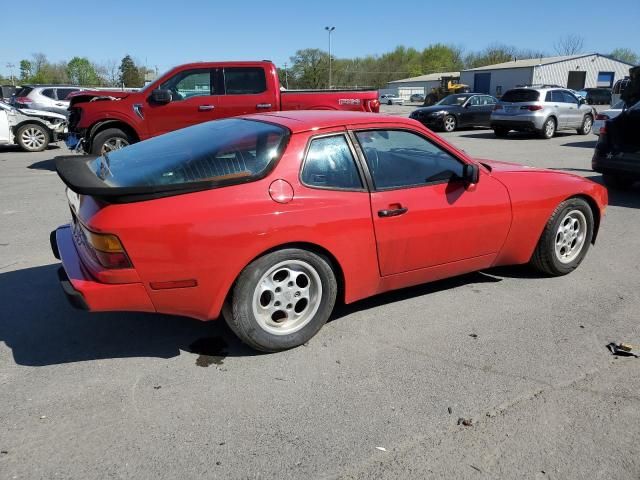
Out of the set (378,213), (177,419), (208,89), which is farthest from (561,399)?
(208,89)

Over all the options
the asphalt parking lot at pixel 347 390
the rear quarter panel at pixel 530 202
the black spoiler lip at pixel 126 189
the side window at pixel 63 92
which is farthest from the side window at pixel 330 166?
the side window at pixel 63 92

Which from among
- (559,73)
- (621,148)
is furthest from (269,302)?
(559,73)

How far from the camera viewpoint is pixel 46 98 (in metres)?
18.2

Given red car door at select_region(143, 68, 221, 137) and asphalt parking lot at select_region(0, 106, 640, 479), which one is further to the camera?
red car door at select_region(143, 68, 221, 137)

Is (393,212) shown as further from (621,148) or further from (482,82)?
(482,82)

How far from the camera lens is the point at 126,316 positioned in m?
3.81

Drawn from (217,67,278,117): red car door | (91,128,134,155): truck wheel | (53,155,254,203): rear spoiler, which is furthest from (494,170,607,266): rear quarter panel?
(91,128,134,155): truck wheel

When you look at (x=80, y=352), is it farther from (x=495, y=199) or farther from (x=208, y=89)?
(x=208, y=89)

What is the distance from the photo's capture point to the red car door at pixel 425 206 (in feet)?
11.6

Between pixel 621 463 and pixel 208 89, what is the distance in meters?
8.92

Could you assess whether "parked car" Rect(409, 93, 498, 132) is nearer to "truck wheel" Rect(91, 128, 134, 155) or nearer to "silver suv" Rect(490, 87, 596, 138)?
"silver suv" Rect(490, 87, 596, 138)

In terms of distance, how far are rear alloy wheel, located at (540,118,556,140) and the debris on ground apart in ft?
48.6

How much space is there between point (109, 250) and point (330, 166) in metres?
1.42

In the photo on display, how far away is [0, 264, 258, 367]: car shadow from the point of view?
3271 millimetres
